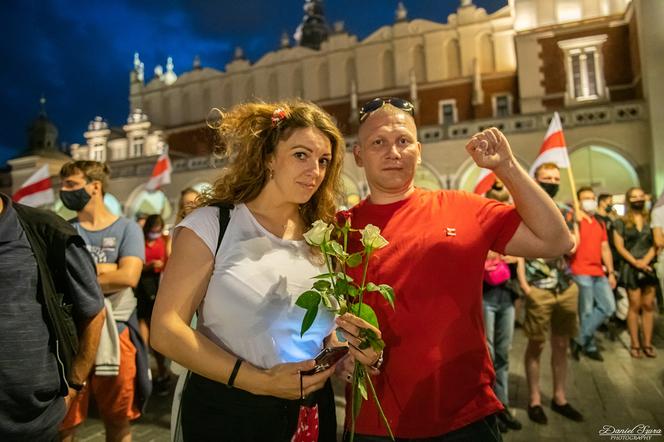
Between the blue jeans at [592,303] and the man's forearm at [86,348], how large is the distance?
5527 mm

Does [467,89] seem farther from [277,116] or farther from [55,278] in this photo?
[55,278]

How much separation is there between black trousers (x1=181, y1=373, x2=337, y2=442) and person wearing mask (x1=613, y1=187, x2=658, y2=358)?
20.4 ft

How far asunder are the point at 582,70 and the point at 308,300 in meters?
24.4

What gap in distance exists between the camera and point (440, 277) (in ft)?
5.99

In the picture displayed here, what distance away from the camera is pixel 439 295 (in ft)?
5.95

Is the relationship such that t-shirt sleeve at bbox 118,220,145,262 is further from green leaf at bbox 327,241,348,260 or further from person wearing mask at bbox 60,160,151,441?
green leaf at bbox 327,241,348,260

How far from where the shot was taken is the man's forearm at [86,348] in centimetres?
224

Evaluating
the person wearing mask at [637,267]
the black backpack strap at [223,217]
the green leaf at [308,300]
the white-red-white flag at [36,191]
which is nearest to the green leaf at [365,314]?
the green leaf at [308,300]

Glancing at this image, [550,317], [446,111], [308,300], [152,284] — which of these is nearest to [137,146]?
[446,111]

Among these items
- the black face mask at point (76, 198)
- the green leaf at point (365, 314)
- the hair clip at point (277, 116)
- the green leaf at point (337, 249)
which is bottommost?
the green leaf at point (365, 314)

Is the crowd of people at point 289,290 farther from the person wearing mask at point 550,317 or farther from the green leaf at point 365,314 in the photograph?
the person wearing mask at point 550,317

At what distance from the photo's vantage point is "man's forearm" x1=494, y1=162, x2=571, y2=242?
67.6 inches

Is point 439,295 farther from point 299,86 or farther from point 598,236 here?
point 299,86

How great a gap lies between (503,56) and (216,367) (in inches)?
1134
